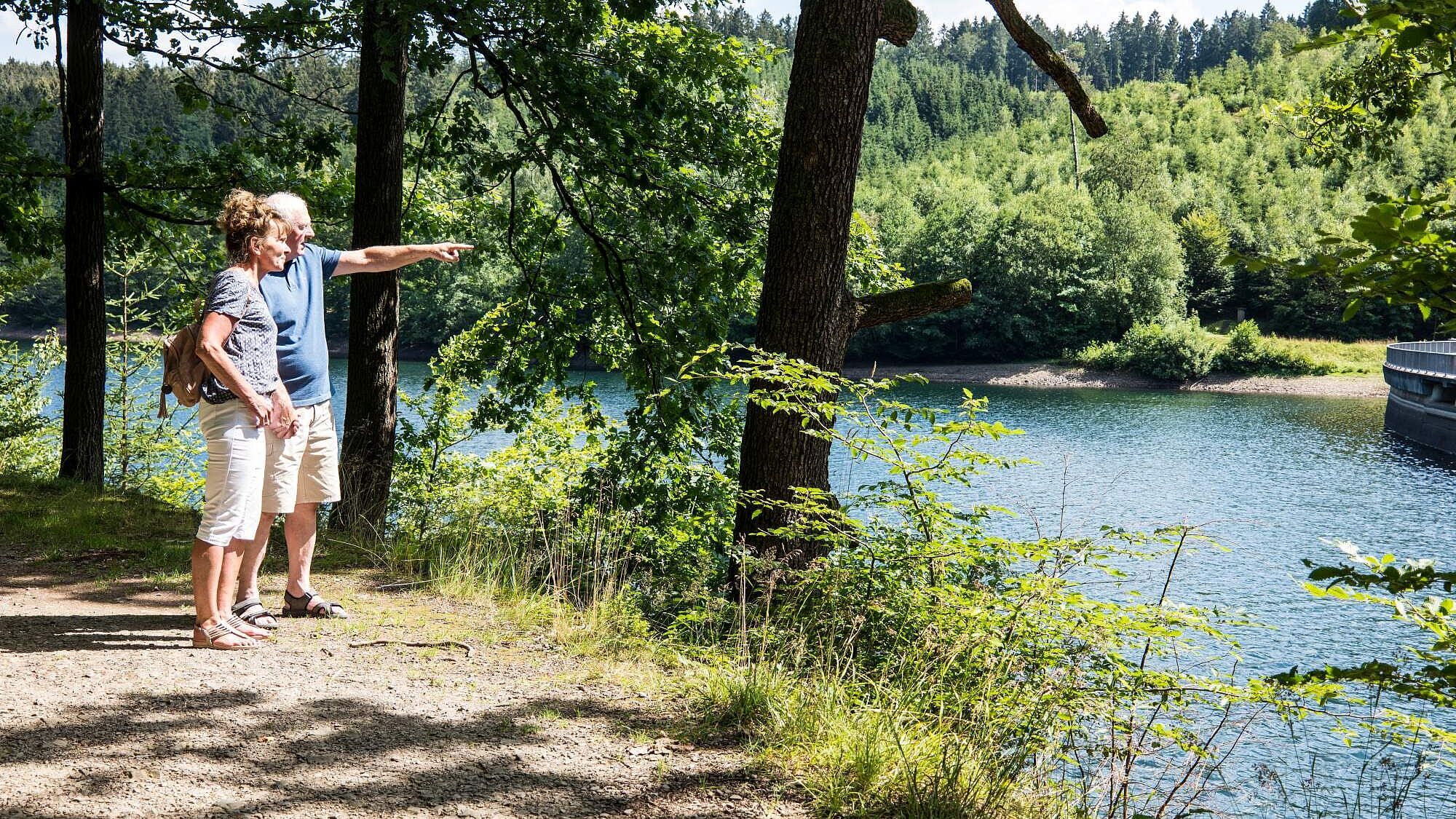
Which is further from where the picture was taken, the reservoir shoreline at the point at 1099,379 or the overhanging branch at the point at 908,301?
the reservoir shoreline at the point at 1099,379

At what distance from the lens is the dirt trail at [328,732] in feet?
9.30

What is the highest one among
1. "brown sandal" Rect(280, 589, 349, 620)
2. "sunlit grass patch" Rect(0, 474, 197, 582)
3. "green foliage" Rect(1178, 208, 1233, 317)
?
"green foliage" Rect(1178, 208, 1233, 317)

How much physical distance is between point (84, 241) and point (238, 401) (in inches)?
245

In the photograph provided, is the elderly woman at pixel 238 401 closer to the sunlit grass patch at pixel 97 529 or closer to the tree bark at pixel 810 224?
the sunlit grass patch at pixel 97 529

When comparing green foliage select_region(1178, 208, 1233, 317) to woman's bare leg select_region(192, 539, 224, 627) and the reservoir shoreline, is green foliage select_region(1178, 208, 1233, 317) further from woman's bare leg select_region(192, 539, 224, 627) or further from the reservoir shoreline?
woman's bare leg select_region(192, 539, 224, 627)

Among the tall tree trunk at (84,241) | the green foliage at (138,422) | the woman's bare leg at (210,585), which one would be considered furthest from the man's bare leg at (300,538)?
the green foliage at (138,422)

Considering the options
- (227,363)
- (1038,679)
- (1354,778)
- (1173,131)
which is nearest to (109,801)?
(227,363)

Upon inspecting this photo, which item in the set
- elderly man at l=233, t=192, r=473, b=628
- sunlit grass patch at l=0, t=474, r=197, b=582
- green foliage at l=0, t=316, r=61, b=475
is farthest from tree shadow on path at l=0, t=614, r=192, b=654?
green foliage at l=0, t=316, r=61, b=475

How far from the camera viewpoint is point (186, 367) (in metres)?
3.87

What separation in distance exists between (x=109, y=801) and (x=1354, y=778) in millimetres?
8872

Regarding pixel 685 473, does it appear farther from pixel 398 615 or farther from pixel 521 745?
pixel 521 745

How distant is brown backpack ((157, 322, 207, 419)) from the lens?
152 inches

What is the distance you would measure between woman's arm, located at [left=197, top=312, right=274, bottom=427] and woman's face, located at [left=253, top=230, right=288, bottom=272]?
0.26 metres

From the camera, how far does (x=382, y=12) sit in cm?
612
